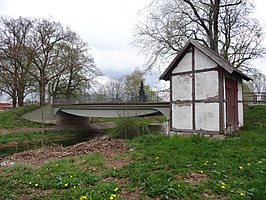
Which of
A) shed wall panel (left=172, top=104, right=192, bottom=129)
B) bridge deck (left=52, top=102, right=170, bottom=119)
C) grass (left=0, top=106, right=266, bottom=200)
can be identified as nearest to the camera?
grass (left=0, top=106, right=266, bottom=200)

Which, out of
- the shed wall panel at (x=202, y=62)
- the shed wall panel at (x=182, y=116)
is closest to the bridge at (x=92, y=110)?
the shed wall panel at (x=182, y=116)

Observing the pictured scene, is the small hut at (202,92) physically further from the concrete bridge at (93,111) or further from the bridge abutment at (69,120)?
the bridge abutment at (69,120)

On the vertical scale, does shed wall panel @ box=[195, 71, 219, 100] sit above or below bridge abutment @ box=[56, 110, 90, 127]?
above

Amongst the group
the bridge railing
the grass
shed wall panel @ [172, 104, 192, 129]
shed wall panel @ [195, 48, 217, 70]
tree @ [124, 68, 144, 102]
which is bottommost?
the grass

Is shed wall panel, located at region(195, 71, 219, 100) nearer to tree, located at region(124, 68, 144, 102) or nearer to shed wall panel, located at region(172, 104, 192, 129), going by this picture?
shed wall panel, located at region(172, 104, 192, 129)

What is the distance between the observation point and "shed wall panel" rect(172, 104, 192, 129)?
553 inches

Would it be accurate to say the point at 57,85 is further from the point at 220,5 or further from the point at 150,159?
the point at 150,159

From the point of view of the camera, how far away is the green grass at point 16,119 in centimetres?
3041

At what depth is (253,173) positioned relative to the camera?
6539mm

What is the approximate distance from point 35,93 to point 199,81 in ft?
90.4

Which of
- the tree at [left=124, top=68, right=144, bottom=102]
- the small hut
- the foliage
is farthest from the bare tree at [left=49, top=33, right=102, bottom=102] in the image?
the small hut

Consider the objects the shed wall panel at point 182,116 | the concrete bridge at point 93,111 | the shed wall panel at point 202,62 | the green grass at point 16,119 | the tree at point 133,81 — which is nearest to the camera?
the shed wall panel at point 202,62

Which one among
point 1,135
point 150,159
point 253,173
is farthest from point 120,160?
point 1,135

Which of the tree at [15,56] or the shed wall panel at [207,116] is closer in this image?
the shed wall panel at [207,116]
